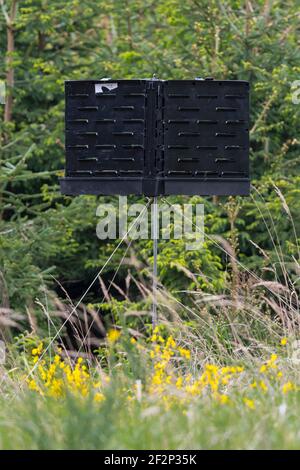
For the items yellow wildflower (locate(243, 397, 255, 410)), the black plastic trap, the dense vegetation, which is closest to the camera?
yellow wildflower (locate(243, 397, 255, 410))

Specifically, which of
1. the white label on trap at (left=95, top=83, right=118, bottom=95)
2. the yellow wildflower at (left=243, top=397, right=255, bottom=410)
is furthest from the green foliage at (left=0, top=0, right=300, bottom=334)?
the yellow wildflower at (left=243, top=397, right=255, bottom=410)

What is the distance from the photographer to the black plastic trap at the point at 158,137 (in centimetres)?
670

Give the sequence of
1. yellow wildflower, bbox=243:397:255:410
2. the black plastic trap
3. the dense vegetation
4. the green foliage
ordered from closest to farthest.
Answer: yellow wildflower, bbox=243:397:255:410
the black plastic trap
the dense vegetation
the green foliage

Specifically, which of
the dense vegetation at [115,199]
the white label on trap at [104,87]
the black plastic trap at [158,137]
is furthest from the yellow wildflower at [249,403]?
the dense vegetation at [115,199]

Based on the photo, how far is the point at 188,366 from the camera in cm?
580

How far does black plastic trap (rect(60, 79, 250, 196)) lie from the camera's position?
22.0ft

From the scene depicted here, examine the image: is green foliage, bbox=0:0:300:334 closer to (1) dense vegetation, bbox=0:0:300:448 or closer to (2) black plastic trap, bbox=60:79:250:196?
(1) dense vegetation, bbox=0:0:300:448

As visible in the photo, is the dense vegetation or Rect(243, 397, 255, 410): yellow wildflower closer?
Rect(243, 397, 255, 410): yellow wildflower

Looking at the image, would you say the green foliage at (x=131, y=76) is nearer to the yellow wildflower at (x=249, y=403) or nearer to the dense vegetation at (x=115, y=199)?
the dense vegetation at (x=115, y=199)

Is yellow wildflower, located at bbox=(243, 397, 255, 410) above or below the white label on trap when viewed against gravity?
below

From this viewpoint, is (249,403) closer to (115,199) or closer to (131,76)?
(115,199)

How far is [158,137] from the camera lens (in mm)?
6789

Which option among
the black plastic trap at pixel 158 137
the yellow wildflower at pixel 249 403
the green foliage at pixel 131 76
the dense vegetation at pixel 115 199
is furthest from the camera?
the green foliage at pixel 131 76

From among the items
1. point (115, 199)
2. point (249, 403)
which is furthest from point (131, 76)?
point (249, 403)
